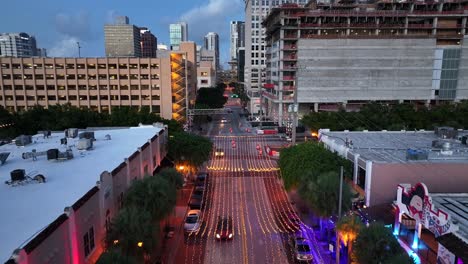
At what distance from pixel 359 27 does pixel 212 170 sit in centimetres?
5016

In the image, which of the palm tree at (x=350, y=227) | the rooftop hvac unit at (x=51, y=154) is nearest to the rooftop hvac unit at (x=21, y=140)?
the rooftop hvac unit at (x=51, y=154)

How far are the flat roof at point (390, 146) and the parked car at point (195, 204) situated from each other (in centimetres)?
1324

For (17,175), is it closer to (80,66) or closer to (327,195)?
(327,195)

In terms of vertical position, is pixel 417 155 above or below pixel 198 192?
above

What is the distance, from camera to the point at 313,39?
2881 inches

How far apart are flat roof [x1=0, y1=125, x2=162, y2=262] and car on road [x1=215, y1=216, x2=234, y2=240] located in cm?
869

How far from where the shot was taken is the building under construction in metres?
73.5

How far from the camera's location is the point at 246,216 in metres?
29.2

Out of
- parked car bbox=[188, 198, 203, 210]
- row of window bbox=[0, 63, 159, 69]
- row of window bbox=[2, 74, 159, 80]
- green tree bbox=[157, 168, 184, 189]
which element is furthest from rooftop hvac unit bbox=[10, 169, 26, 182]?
row of window bbox=[0, 63, 159, 69]

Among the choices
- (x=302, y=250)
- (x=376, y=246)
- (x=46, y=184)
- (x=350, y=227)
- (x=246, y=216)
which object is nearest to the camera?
(x=376, y=246)

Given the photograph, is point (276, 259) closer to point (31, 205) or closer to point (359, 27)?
point (31, 205)

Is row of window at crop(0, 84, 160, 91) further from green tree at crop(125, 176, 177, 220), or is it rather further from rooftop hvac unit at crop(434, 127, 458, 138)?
green tree at crop(125, 176, 177, 220)

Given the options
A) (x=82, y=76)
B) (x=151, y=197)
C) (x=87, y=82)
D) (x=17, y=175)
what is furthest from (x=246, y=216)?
(x=82, y=76)

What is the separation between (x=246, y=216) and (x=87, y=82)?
55.4 metres
